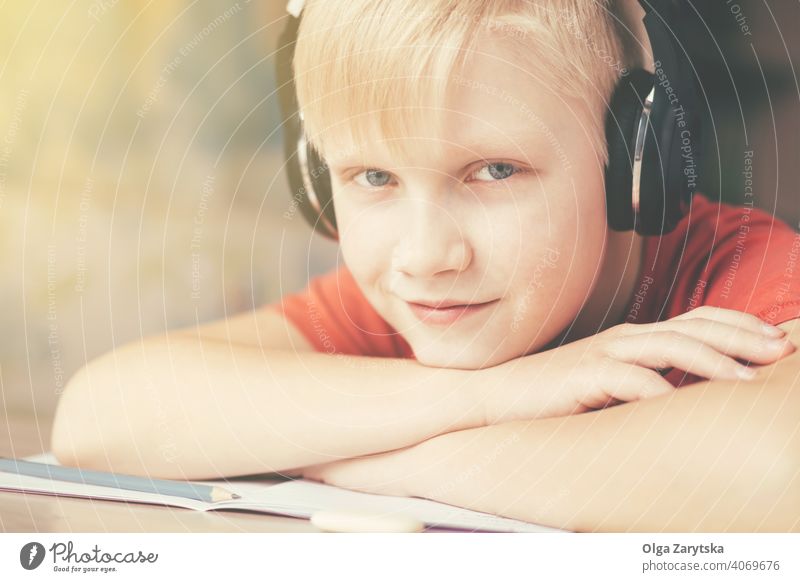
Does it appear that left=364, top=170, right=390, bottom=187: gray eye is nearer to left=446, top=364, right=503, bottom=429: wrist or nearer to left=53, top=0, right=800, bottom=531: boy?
left=53, top=0, right=800, bottom=531: boy

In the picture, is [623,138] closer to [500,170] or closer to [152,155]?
[500,170]

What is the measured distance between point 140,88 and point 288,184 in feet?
0.58

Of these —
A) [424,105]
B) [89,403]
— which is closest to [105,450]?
[89,403]

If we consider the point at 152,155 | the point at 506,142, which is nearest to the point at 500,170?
the point at 506,142

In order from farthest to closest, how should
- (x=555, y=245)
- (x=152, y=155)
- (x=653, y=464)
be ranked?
(x=152, y=155), (x=555, y=245), (x=653, y=464)

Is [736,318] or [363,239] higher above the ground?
[363,239]

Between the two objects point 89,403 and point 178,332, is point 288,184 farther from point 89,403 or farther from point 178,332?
point 89,403

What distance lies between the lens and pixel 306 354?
0.80 meters

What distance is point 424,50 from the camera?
697 millimetres

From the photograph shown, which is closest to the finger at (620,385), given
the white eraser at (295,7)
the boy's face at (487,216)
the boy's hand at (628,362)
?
the boy's hand at (628,362)

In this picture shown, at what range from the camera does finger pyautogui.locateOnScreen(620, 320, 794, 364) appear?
64cm

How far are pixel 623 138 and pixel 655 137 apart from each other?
28 mm

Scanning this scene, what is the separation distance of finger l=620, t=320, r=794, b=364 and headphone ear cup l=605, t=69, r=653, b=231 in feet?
0.36

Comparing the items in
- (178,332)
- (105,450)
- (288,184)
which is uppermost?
(288,184)
